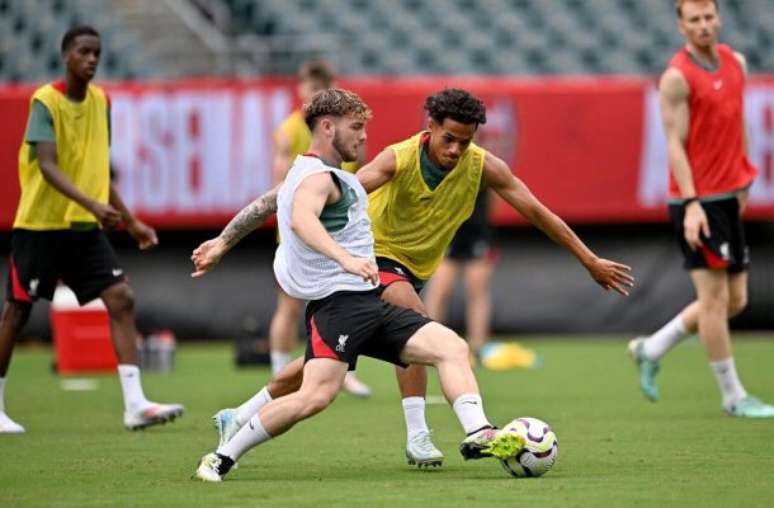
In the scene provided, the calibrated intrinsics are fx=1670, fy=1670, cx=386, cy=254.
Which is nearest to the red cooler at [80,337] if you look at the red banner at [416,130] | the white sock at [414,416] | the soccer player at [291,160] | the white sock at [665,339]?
the red banner at [416,130]

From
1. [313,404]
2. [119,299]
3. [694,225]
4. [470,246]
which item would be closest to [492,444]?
[313,404]

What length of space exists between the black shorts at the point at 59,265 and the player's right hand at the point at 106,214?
19.9 inches

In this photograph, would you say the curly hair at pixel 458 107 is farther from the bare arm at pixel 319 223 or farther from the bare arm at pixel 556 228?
the bare arm at pixel 319 223

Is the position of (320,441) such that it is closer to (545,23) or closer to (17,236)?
(17,236)

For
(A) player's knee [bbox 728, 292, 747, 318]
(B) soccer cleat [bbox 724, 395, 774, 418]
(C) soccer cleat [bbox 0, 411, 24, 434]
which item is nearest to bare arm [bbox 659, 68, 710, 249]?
(A) player's knee [bbox 728, 292, 747, 318]

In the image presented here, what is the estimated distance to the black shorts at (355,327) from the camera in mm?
7391

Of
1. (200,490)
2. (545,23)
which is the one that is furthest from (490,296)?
(200,490)

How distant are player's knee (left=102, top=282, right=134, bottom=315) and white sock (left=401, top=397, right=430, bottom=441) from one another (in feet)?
8.20

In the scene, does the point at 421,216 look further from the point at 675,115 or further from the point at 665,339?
the point at 665,339

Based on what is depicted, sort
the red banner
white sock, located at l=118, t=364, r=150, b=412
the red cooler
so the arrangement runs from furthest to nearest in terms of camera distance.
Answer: the red banner, the red cooler, white sock, located at l=118, t=364, r=150, b=412

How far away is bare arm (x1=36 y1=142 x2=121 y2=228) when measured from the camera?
9.57 meters

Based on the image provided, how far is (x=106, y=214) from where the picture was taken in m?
9.57

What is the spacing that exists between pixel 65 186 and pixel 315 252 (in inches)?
109

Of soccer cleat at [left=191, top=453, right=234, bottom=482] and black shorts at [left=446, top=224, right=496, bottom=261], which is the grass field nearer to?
soccer cleat at [left=191, top=453, right=234, bottom=482]
